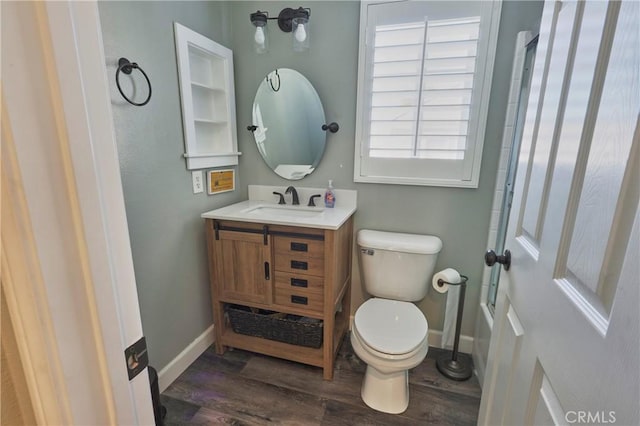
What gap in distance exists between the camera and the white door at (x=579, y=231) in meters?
0.44

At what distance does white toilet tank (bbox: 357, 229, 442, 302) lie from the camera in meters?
1.68

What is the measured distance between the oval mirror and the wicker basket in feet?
3.00

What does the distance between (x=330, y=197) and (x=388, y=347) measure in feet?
3.13

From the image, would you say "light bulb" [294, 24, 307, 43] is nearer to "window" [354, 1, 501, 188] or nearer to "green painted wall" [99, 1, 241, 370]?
"window" [354, 1, 501, 188]

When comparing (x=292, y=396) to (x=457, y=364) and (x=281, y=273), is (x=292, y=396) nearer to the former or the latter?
(x=281, y=273)

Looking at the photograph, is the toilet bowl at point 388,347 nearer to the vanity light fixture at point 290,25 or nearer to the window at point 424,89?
the window at point 424,89

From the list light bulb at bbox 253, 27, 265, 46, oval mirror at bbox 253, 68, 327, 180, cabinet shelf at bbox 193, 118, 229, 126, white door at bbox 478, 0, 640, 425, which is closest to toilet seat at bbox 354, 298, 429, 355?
white door at bbox 478, 0, 640, 425

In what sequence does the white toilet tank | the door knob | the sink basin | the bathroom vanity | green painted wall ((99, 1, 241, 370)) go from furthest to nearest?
the sink basin, the white toilet tank, the bathroom vanity, green painted wall ((99, 1, 241, 370)), the door knob

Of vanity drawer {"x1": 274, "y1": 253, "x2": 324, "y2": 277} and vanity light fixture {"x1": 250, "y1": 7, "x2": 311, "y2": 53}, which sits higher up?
vanity light fixture {"x1": 250, "y1": 7, "x2": 311, "y2": 53}

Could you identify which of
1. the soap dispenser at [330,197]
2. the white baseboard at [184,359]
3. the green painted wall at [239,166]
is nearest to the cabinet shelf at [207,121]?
the green painted wall at [239,166]

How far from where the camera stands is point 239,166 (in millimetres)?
2117

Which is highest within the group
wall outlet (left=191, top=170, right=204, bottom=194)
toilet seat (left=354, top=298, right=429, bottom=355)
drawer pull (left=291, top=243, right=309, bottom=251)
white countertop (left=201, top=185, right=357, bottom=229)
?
wall outlet (left=191, top=170, right=204, bottom=194)

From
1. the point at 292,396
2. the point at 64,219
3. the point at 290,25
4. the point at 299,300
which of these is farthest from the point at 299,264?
the point at 290,25

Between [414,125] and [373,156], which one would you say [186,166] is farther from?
[414,125]
